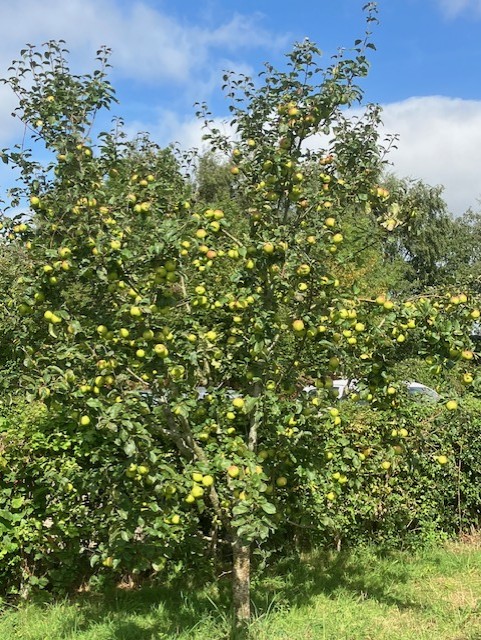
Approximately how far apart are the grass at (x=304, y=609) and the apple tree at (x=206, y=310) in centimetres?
38

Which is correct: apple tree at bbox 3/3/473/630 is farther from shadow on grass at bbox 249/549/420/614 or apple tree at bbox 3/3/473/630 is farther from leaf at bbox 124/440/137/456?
shadow on grass at bbox 249/549/420/614

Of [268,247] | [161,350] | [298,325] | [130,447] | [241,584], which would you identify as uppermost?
[268,247]

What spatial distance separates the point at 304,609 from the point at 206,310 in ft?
6.77

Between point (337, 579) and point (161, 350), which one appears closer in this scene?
point (161, 350)

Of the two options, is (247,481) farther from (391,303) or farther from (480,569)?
(480,569)

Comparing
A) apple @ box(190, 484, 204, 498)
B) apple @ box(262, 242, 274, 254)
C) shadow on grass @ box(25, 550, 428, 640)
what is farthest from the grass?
apple @ box(262, 242, 274, 254)

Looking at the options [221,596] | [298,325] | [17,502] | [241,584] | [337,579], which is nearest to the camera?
[298,325]

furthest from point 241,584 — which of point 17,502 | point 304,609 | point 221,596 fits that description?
point 17,502

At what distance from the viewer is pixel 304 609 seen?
392cm

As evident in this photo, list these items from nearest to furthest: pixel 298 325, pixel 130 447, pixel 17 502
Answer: pixel 130 447, pixel 298 325, pixel 17 502

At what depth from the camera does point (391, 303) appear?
327cm

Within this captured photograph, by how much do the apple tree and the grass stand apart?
38 centimetres

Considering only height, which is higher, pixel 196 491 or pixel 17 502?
pixel 196 491

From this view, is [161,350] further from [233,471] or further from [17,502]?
[17,502]
